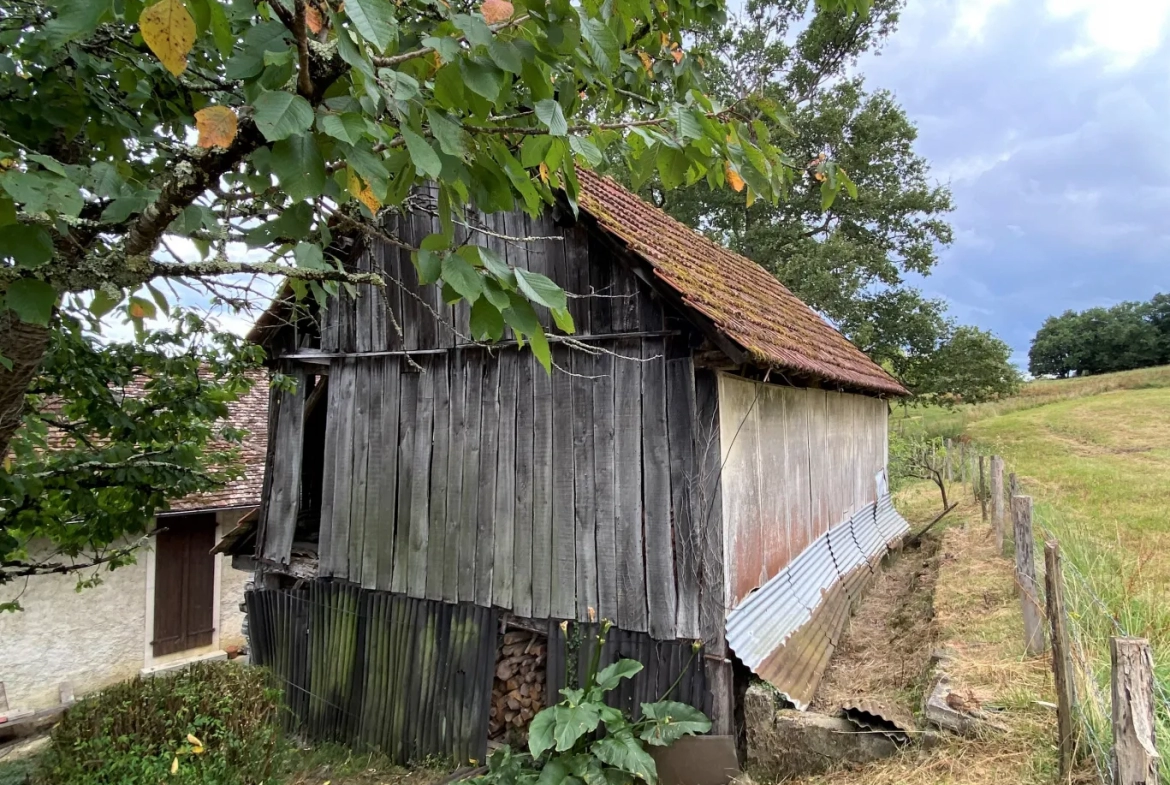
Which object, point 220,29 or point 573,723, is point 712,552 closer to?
point 573,723

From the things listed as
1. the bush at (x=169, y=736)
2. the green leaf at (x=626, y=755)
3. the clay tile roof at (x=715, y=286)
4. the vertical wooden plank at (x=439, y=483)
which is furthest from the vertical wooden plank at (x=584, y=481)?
the bush at (x=169, y=736)

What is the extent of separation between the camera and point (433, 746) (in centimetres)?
564

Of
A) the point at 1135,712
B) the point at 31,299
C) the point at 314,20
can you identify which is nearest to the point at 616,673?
the point at 1135,712

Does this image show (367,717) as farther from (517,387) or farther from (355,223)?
(355,223)

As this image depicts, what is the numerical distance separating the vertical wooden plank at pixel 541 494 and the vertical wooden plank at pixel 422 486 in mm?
1209

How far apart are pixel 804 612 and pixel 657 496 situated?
227 centimetres

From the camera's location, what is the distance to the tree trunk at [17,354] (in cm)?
226

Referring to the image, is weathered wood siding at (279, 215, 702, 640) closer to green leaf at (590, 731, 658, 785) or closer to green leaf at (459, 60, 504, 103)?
green leaf at (590, 731, 658, 785)

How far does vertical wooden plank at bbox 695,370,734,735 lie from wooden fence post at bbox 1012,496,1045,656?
223 cm

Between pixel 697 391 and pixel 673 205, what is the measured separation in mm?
16521

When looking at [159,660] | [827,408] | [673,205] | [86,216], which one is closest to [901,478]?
[673,205]

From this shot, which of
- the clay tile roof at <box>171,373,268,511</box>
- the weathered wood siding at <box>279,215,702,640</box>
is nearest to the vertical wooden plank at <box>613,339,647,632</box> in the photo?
the weathered wood siding at <box>279,215,702,640</box>

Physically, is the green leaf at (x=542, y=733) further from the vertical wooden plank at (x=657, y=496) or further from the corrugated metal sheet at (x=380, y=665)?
the corrugated metal sheet at (x=380, y=665)

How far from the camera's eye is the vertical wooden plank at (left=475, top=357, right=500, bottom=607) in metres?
5.52
